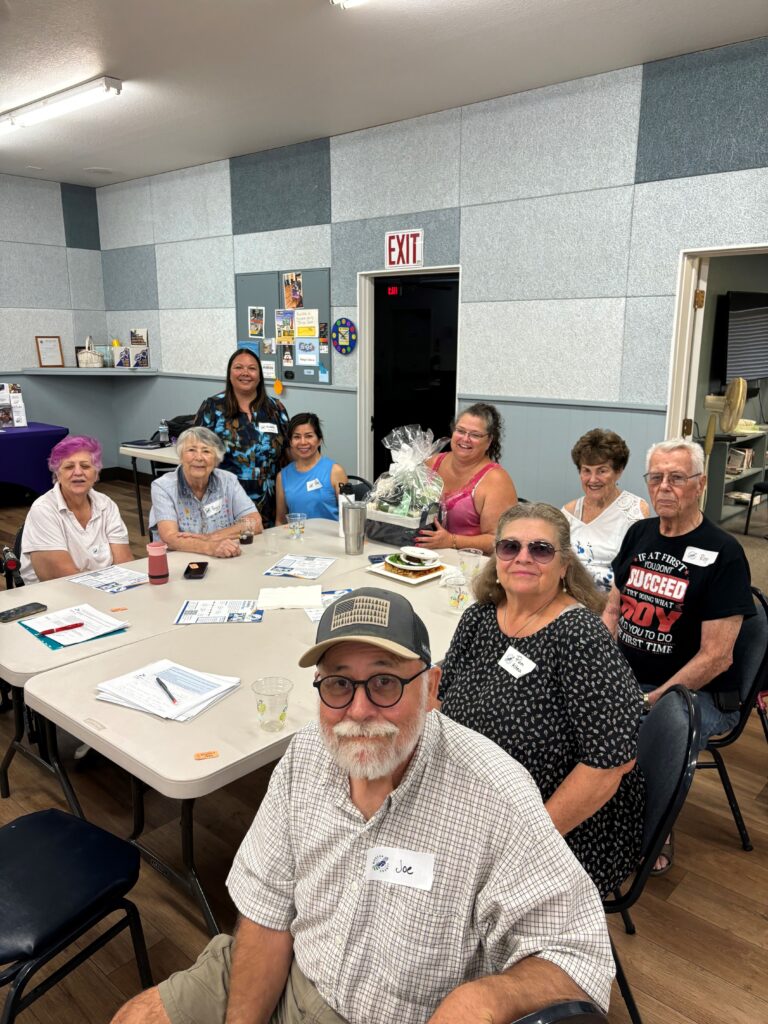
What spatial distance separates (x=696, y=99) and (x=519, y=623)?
3744 millimetres

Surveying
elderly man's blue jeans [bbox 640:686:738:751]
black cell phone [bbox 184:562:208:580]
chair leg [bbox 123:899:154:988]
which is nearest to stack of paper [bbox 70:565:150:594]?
black cell phone [bbox 184:562:208:580]

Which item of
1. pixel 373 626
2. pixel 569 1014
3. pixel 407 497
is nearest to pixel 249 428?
pixel 407 497

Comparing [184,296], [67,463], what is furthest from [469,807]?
[184,296]

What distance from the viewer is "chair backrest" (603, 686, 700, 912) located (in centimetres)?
148

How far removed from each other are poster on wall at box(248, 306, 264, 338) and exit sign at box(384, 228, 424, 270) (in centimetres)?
160

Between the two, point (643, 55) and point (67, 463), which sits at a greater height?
point (643, 55)

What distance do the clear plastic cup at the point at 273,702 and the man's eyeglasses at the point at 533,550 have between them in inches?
25.6

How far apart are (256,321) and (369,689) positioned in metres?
6.06

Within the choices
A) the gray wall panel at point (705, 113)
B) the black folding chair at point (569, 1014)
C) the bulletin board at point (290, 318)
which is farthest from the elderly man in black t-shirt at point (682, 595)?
the bulletin board at point (290, 318)

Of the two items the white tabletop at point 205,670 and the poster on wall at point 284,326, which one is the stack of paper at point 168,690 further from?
the poster on wall at point 284,326

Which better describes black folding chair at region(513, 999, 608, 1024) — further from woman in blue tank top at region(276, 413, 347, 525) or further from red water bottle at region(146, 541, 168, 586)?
woman in blue tank top at region(276, 413, 347, 525)

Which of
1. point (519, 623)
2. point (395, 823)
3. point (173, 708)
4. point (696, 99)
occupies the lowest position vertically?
point (173, 708)

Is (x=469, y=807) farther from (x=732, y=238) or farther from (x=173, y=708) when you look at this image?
(x=732, y=238)

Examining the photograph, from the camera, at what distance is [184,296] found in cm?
741
